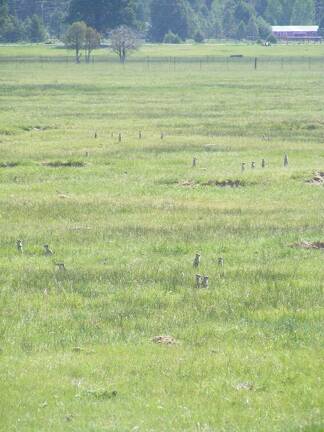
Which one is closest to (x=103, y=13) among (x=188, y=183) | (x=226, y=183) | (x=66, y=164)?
(x=66, y=164)

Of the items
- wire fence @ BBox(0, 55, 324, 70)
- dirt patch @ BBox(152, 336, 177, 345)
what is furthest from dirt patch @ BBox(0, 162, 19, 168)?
wire fence @ BBox(0, 55, 324, 70)

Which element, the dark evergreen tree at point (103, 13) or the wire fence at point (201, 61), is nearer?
the wire fence at point (201, 61)

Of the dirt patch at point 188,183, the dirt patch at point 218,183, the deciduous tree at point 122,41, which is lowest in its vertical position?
the deciduous tree at point 122,41

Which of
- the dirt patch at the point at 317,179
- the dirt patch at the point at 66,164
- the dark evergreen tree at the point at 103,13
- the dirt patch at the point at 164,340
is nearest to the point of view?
the dirt patch at the point at 164,340

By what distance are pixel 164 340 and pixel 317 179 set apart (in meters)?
17.4

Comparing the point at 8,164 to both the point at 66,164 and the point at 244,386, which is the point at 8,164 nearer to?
the point at 66,164

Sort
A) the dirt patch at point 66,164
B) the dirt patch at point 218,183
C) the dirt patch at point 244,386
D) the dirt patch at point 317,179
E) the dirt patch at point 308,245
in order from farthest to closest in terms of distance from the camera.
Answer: the dirt patch at point 66,164
the dirt patch at point 317,179
the dirt patch at point 218,183
the dirt patch at point 308,245
the dirt patch at point 244,386

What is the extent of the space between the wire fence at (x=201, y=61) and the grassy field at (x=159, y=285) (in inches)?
3175

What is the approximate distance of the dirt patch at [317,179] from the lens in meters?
31.4

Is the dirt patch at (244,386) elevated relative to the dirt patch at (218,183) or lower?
elevated

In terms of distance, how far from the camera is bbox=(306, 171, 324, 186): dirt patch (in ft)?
103

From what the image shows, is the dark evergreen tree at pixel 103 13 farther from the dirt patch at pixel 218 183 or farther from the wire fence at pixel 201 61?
the dirt patch at pixel 218 183

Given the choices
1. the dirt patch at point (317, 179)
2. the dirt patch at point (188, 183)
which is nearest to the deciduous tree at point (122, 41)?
the dirt patch at point (317, 179)

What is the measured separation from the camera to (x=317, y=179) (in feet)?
105
